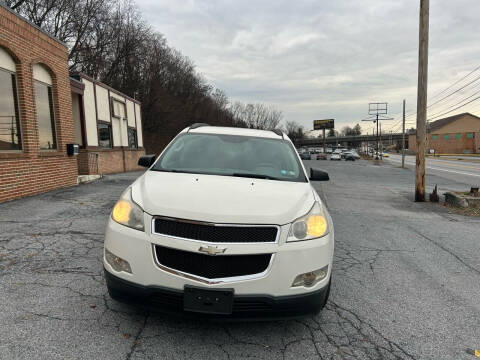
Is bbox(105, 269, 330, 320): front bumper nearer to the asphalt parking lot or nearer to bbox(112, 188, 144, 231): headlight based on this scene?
the asphalt parking lot

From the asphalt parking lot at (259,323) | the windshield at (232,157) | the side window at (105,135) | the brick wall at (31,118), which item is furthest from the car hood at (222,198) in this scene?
the side window at (105,135)

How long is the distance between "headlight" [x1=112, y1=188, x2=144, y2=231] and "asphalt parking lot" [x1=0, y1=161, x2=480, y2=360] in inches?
34.4

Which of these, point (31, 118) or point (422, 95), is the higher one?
point (422, 95)

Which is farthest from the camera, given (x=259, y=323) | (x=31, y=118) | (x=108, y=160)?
(x=108, y=160)

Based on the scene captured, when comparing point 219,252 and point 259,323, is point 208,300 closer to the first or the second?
point 219,252

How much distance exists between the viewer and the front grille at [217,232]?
2480 millimetres

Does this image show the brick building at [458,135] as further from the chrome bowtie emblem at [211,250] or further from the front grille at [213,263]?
the chrome bowtie emblem at [211,250]

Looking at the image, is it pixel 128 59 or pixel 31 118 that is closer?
pixel 31 118

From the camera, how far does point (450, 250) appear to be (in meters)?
5.45

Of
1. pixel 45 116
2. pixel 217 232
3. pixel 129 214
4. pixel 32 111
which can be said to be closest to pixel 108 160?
pixel 45 116

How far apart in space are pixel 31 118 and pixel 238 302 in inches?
327

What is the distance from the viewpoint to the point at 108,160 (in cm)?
1683

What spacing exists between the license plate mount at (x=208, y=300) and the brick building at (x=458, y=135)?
9505cm

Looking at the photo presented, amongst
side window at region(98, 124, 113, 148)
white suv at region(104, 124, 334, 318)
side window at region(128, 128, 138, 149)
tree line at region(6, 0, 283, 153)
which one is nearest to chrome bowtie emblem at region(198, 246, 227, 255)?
white suv at region(104, 124, 334, 318)
